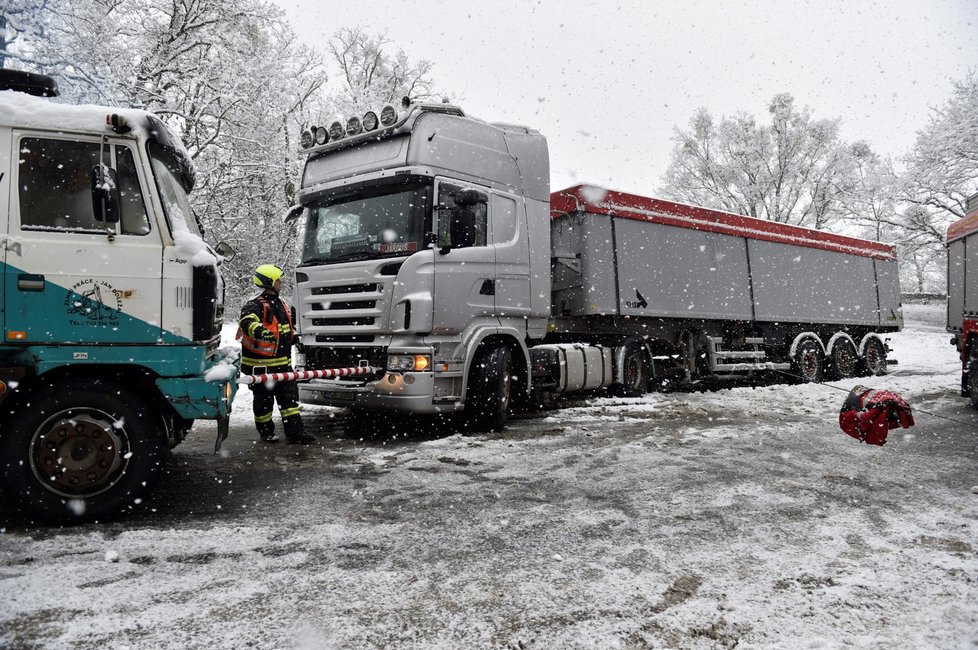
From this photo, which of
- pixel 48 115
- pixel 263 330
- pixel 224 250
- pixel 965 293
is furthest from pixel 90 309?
pixel 965 293

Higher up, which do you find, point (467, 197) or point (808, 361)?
point (467, 197)

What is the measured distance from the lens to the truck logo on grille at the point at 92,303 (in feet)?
13.9

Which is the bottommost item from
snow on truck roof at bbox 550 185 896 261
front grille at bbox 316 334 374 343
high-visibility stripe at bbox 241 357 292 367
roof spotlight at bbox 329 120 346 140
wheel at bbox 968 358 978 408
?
wheel at bbox 968 358 978 408

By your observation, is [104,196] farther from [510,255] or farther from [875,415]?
[875,415]

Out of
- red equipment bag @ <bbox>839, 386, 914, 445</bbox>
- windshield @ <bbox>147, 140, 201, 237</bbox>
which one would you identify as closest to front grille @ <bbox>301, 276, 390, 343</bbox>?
windshield @ <bbox>147, 140, 201, 237</bbox>

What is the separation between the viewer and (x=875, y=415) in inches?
209

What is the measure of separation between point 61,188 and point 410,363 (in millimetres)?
3607

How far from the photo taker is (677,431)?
7.96 meters

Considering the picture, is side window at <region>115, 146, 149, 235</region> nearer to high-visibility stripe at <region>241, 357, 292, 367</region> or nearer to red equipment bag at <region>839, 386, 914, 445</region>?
high-visibility stripe at <region>241, 357, 292, 367</region>

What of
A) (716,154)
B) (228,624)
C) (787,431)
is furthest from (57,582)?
(716,154)

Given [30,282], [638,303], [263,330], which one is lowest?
[263,330]

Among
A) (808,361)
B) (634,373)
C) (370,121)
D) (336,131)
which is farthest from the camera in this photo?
(808,361)

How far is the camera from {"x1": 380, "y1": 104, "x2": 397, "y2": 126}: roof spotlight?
742 centimetres

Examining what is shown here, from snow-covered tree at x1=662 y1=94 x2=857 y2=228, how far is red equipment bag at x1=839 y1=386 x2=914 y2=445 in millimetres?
33122
